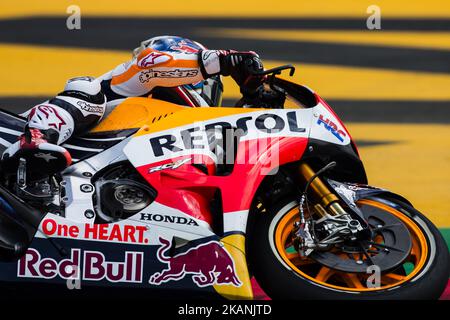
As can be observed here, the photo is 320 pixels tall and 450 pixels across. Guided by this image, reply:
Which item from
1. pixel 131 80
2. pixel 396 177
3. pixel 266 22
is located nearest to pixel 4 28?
pixel 266 22

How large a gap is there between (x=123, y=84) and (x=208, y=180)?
2.55ft

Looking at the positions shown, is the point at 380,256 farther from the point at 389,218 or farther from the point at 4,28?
the point at 4,28

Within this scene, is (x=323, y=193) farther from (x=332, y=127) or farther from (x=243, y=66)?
(x=243, y=66)

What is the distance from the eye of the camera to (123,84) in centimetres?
604

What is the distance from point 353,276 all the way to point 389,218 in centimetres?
35

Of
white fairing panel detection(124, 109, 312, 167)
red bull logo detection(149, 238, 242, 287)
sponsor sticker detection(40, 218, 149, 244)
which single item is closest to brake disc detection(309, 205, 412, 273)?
red bull logo detection(149, 238, 242, 287)

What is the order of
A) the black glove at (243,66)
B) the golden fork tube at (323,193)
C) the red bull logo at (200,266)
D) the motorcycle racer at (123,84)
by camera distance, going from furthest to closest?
the black glove at (243,66), the motorcycle racer at (123,84), the golden fork tube at (323,193), the red bull logo at (200,266)

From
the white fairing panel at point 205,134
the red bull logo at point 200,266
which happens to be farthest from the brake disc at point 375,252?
the white fairing panel at point 205,134

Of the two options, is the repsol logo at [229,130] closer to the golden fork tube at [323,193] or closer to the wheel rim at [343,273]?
the golden fork tube at [323,193]

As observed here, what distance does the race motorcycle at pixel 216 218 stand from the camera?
5469mm

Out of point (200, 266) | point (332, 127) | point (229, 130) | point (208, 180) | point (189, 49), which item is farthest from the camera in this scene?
point (189, 49)

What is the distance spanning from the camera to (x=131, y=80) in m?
6.00

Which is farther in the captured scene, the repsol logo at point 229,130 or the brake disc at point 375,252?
the repsol logo at point 229,130

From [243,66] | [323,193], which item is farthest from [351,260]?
[243,66]
